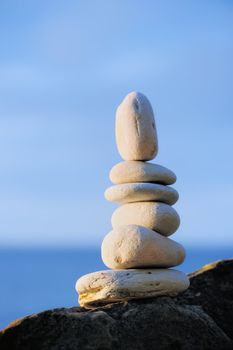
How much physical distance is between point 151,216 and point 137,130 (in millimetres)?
1141

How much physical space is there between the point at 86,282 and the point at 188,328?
1363 millimetres

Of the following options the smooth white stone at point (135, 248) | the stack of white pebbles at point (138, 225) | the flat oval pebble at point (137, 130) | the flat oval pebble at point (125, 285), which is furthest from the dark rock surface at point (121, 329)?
the flat oval pebble at point (137, 130)

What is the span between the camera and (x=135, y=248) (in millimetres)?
9133

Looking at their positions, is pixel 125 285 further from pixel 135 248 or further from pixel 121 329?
pixel 121 329

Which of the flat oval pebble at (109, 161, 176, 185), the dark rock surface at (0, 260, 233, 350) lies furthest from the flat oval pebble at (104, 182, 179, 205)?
the dark rock surface at (0, 260, 233, 350)

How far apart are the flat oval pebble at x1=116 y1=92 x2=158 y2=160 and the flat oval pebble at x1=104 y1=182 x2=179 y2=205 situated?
0.48 meters

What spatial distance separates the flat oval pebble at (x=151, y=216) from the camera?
944cm

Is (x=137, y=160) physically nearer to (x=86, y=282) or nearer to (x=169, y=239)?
(x=169, y=239)

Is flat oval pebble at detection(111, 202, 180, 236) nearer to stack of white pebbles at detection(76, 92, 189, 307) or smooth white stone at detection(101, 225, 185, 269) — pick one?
stack of white pebbles at detection(76, 92, 189, 307)

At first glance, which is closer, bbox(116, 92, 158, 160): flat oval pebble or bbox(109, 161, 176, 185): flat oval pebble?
bbox(109, 161, 176, 185): flat oval pebble

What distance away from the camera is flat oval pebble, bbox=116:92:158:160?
966cm

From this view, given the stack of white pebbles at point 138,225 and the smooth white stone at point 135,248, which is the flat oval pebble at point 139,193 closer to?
the stack of white pebbles at point 138,225

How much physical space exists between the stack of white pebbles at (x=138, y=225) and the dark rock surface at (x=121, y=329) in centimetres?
22

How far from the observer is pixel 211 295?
11.2m
